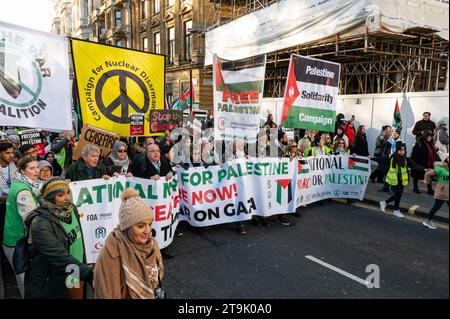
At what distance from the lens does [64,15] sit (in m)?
64.1

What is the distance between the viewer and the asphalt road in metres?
3.79

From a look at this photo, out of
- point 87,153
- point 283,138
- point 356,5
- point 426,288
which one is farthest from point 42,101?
point 356,5

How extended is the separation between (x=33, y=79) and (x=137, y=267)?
350cm

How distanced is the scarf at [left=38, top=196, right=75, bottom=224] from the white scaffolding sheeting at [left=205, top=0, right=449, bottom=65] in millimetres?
11860

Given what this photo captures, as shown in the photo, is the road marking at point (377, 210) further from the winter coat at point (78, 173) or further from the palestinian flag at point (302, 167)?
the winter coat at point (78, 173)

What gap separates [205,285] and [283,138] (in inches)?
231

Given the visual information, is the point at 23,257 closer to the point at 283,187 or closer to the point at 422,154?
the point at 283,187

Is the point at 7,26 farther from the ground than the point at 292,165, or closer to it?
farther from the ground

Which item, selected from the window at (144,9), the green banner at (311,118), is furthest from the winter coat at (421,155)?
the window at (144,9)

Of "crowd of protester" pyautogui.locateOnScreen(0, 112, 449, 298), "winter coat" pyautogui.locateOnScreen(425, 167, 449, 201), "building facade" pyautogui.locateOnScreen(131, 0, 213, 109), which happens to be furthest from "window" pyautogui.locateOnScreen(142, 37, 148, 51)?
"winter coat" pyautogui.locateOnScreen(425, 167, 449, 201)

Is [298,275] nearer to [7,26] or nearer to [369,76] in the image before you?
[7,26]

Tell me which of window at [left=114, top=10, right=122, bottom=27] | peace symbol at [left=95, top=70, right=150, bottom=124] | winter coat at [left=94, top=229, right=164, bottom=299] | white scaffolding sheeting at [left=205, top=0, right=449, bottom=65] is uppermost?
window at [left=114, top=10, right=122, bottom=27]

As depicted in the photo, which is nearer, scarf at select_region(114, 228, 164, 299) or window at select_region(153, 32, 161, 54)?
scarf at select_region(114, 228, 164, 299)

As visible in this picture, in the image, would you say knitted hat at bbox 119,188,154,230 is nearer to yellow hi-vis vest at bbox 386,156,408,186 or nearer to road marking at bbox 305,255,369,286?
road marking at bbox 305,255,369,286
